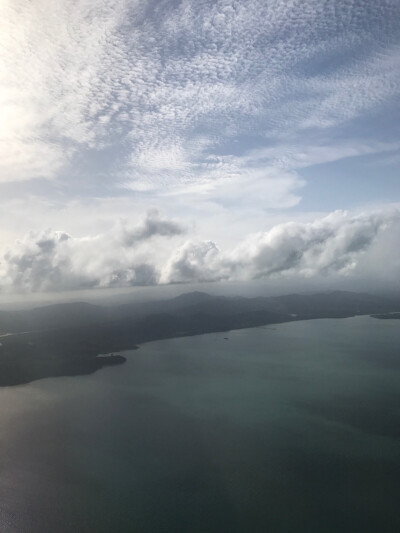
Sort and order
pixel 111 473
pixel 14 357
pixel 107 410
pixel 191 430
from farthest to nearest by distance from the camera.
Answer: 1. pixel 14 357
2. pixel 107 410
3. pixel 191 430
4. pixel 111 473

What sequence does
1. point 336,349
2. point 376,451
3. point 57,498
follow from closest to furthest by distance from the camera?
1. point 57,498
2. point 376,451
3. point 336,349

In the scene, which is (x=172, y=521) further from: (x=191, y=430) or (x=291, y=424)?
(x=291, y=424)

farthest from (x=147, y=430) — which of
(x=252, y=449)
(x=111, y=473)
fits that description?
(x=252, y=449)

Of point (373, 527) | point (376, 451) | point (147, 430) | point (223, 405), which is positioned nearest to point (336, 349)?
point (223, 405)

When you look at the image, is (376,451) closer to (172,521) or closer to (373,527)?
(373,527)

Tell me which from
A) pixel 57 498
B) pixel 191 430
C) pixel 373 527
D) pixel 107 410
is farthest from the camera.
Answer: pixel 107 410

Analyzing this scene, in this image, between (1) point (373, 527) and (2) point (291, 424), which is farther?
(2) point (291, 424)
